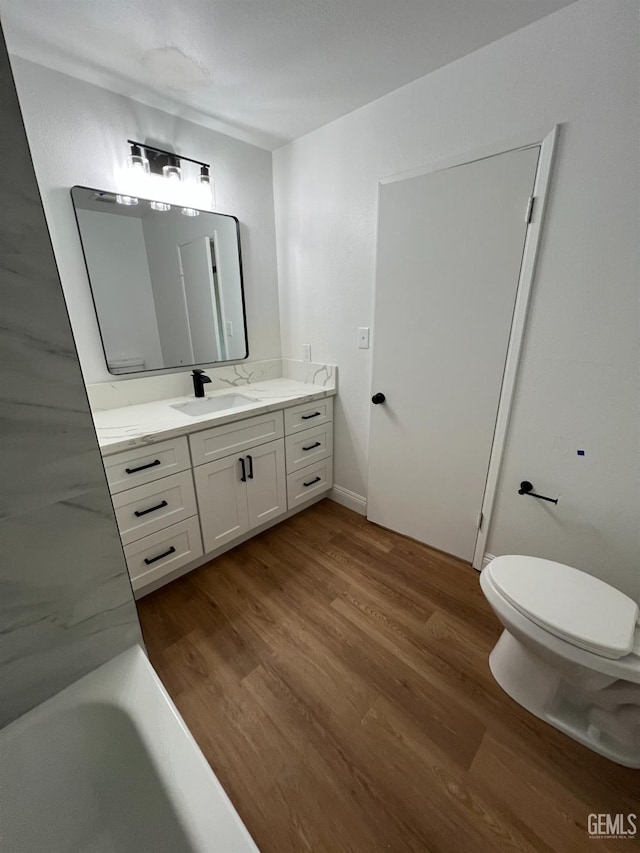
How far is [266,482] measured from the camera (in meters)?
2.00

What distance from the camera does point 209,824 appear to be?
1.97ft

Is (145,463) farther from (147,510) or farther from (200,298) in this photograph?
(200,298)

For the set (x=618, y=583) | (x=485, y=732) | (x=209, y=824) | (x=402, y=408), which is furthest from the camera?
(x=402, y=408)

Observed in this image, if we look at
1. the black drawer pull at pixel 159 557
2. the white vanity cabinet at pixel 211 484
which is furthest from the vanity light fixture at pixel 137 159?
the black drawer pull at pixel 159 557

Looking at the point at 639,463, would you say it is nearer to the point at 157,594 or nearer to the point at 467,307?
the point at 467,307

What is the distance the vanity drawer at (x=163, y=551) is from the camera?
1521mm

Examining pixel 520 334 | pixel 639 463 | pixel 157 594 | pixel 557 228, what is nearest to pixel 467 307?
pixel 520 334

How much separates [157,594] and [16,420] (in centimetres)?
134

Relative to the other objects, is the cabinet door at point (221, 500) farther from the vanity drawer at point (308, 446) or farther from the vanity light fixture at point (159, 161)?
the vanity light fixture at point (159, 161)

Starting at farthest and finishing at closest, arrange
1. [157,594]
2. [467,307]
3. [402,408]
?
[402,408]
[157,594]
[467,307]

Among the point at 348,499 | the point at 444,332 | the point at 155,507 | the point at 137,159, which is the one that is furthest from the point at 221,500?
the point at 137,159

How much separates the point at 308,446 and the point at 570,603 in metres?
1.50

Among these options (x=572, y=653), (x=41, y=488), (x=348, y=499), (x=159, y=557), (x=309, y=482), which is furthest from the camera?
(x=348, y=499)

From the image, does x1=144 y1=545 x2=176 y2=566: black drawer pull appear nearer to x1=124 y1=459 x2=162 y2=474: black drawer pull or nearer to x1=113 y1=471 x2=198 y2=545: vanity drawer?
x1=113 y1=471 x2=198 y2=545: vanity drawer
